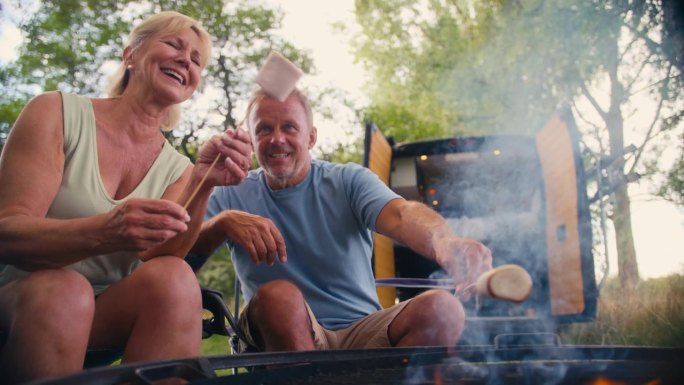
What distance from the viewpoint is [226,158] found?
4.76ft

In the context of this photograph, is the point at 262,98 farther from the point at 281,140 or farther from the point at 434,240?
the point at 434,240

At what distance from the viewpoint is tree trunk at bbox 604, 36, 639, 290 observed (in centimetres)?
440

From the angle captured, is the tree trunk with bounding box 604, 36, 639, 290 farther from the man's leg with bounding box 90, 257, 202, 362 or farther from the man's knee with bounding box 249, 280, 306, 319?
the man's leg with bounding box 90, 257, 202, 362

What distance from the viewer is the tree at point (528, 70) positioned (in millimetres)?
4352

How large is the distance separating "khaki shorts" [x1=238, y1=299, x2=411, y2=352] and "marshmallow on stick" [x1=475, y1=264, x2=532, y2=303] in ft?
1.88

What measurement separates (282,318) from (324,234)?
42cm

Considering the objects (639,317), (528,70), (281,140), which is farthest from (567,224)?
(528,70)

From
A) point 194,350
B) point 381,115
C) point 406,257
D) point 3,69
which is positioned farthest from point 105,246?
point 381,115

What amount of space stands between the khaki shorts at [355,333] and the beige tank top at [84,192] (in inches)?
16.4

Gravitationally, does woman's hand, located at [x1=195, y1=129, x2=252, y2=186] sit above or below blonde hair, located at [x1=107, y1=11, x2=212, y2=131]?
below

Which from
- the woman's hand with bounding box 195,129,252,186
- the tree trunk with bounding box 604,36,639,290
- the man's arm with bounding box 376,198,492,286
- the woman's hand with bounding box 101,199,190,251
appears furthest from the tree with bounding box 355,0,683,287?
the woman's hand with bounding box 101,199,190,251

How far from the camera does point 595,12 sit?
5.04 m

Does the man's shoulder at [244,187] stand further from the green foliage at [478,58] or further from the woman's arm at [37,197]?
the green foliage at [478,58]

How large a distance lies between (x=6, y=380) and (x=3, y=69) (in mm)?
7864
